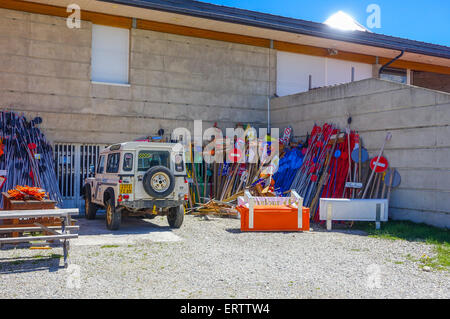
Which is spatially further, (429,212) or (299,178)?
(299,178)

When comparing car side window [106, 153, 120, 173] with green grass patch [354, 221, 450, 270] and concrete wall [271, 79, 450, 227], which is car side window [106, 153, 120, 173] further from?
concrete wall [271, 79, 450, 227]

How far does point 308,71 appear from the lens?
63.3ft

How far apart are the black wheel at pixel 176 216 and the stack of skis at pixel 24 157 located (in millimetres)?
3831

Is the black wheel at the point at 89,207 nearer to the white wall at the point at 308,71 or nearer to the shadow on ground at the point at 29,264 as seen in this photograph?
the shadow on ground at the point at 29,264

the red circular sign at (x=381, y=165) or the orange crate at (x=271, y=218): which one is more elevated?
the red circular sign at (x=381, y=165)

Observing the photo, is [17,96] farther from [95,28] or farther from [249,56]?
[249,56]

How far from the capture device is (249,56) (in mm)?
17938

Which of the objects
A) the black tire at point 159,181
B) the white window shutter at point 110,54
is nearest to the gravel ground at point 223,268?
the black tire at point 159,181

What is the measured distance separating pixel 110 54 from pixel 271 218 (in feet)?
27.6

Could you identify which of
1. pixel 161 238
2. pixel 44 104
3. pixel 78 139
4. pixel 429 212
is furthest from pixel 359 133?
pixel 44 104

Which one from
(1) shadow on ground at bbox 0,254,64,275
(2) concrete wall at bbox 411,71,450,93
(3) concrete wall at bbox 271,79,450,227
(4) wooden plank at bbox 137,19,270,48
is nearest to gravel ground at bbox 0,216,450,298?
(1) shadow on ground at bbox 0,254,64,275

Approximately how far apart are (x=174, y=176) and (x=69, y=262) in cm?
408

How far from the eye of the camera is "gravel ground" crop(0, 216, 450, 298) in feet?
19.9

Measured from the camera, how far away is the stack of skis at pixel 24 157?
43.3 ft
